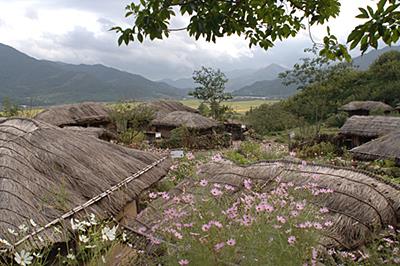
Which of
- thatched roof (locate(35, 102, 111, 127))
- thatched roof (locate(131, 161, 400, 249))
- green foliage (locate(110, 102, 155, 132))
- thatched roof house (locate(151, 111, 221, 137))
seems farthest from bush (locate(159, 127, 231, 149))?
thatched roof (locate(131, 161, 400, 249))

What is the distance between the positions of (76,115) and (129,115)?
8.77 feet

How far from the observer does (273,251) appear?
6.38 ft

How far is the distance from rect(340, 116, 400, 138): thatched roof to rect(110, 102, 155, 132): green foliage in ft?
34.5

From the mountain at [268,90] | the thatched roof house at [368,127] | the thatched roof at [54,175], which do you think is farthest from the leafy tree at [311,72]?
the mountain at [268,90]

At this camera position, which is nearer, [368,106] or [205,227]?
[205,227]

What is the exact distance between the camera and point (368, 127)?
18.0m

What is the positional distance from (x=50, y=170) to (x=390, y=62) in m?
36.0

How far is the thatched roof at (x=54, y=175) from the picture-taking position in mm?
3064

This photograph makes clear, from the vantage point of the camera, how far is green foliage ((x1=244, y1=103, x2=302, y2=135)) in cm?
2936

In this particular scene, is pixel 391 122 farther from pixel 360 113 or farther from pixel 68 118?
pixel 68 118

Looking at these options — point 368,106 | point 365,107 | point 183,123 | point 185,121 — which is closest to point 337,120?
Answer: point 365,107

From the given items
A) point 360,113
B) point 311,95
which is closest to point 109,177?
point 311,95

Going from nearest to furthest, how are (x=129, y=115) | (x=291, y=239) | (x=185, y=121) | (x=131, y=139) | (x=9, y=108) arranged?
(x=291, y=239), (x=9, y=108), (x=131, y=139), (x=129, y=115), (x=185, y=121)

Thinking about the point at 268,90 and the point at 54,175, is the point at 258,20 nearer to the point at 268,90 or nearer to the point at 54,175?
the point at 54,175
